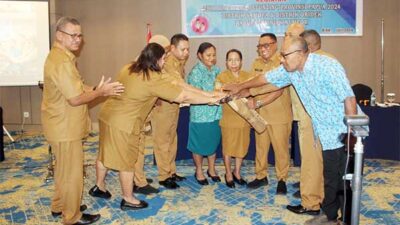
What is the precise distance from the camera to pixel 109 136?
342cm

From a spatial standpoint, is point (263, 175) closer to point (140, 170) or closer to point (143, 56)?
point (140, 170)

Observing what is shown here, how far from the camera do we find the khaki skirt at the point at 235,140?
414cm

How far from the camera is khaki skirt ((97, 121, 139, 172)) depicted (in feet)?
11.2

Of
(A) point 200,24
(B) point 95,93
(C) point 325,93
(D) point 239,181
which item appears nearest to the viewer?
(C) point 325,93

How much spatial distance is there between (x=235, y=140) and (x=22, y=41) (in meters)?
4.40

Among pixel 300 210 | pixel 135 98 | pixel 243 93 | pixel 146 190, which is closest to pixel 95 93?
pixel 135 98

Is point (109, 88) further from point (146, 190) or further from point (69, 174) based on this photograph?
point (146, 190)

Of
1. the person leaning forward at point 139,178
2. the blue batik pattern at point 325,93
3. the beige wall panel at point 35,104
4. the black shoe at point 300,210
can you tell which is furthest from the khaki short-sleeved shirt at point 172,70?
the beige wall panel at point 35,104

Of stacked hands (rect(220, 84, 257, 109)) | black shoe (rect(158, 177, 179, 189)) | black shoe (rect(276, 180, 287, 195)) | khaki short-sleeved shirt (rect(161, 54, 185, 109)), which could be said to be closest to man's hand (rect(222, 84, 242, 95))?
stacked hands (rect(220, 84, 257, 109))

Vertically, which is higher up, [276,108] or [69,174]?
[276,108]

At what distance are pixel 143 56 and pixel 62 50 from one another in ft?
2.02

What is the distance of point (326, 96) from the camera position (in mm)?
2770

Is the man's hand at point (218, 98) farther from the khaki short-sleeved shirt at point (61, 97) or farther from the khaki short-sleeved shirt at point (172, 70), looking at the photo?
the khaki short-sleeved shirt at point (61, 97)

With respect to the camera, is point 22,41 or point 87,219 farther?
point 22,41
